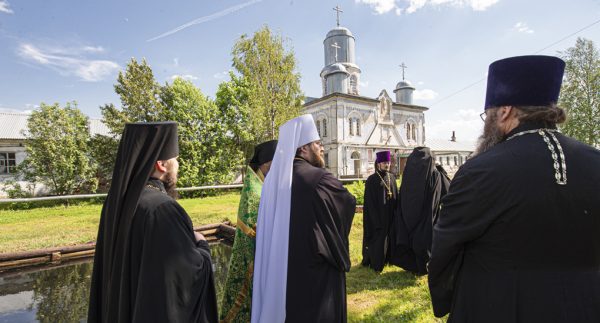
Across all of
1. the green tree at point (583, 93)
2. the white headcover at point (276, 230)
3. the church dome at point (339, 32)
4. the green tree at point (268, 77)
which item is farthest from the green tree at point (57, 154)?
the green tree at point (583, 93)

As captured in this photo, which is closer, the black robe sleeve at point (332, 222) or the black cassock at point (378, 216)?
the black robe sleeve at point (332, 222)

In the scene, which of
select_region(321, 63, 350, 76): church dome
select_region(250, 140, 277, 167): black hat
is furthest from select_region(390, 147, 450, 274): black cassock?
select_region(321, 63, 350, 76): church dome

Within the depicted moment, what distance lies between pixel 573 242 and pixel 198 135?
24443mm

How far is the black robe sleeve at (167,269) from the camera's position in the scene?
2031 mm

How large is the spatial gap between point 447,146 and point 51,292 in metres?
59.2

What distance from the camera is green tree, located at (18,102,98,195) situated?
2017 cm

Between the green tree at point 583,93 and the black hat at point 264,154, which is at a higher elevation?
the green tree at point 583,93

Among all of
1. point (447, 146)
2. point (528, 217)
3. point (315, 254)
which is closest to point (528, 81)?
point (528, 217)

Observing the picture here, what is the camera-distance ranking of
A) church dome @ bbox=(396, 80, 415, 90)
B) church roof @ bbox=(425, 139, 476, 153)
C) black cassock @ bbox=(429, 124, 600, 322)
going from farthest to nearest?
1. church roof @ bbox=(425, 139, 476, 153)
2. church dome @ bbox=(396, 80, 415, 90)
3. black cassock @ bbox=(429, 124, 600, 322)

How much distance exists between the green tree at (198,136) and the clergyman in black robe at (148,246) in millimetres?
21240

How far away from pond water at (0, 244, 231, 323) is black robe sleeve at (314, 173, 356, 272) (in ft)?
12.2

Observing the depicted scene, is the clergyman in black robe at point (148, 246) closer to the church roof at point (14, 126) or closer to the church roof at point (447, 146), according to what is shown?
the church roof at point (14, 126)

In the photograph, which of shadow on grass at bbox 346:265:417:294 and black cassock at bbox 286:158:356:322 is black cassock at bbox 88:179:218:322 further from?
shadow on grass at bbox 346:265:417:294

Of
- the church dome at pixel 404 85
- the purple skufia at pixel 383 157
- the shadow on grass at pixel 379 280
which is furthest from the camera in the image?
the church dome at pixel 404 85
